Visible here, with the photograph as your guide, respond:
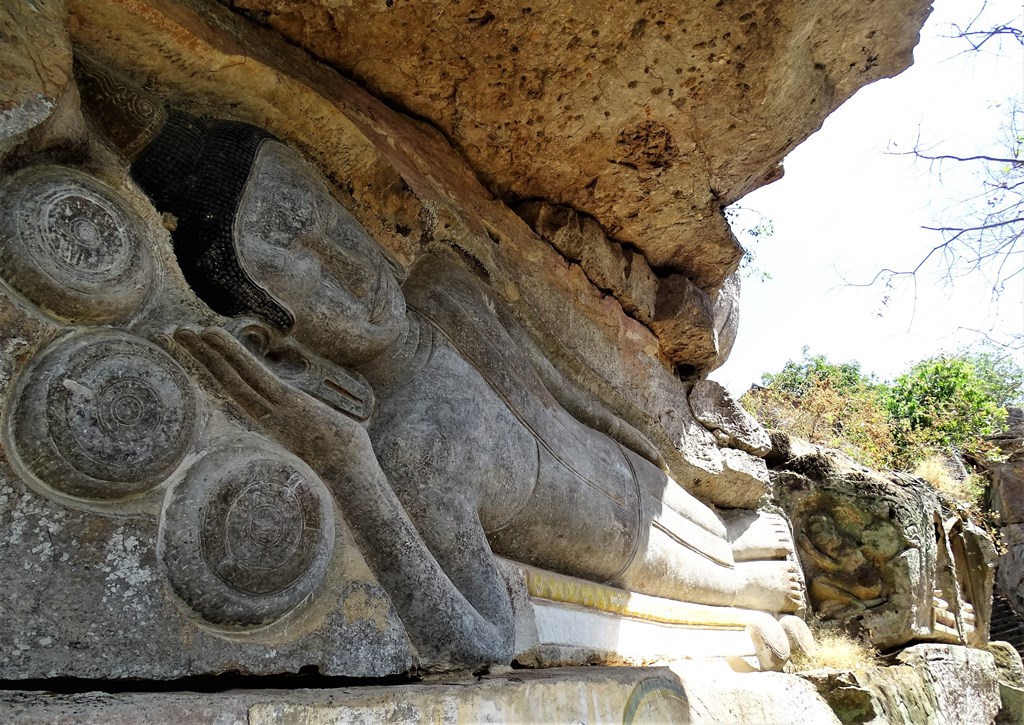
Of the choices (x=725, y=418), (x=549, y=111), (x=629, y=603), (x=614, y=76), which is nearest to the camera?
(x=614, y=76)

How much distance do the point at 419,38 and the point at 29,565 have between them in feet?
6.71

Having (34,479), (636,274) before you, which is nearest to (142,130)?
(34,479)

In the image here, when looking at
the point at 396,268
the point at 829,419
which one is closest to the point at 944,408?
the point at 829,419

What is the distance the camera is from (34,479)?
4.87 ft

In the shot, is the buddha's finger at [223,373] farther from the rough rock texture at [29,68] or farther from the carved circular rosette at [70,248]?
the rough rock texture at [29,68]

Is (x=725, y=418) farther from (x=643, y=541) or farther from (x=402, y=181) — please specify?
(x=402, y=181)

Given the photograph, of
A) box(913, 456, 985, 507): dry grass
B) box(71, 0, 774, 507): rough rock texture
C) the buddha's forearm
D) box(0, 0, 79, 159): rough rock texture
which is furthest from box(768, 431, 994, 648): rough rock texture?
box(0, 0, 79, 159): rough rock texture

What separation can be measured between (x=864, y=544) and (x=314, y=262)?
4017 millimetres

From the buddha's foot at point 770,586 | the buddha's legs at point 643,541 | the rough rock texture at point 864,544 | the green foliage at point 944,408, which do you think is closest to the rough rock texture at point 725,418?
the rough rock texture at point 864,544

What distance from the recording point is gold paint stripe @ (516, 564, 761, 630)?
267 centimetres

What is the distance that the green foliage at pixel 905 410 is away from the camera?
30.5 ft

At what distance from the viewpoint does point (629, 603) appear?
123 inches

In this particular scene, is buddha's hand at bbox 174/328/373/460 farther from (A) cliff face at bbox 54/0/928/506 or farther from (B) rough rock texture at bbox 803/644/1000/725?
(B) rough rock texture at bbox 803/644/1000/725

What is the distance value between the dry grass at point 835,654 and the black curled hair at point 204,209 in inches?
139
